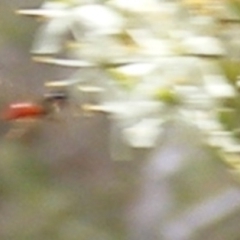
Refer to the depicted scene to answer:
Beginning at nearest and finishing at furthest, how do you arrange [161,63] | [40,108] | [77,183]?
[161,63], [40,108], [77,183]

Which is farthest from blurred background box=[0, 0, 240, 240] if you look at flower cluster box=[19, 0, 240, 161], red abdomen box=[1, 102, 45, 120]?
flower cluster box=[19, 0, 240, 161]

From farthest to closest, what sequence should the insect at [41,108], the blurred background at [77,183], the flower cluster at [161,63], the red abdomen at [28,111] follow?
1. the blurred background at [77,183]
2. the red abdomen at [28,111]
3. the insect at [41,108]
4. the flower cluster at [161,63]

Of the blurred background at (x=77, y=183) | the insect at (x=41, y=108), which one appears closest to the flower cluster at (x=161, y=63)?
the insect at (x=41, y=108)

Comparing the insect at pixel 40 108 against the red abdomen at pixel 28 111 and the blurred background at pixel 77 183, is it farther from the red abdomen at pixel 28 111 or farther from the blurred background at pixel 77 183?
the blurred background at pixel 77 183

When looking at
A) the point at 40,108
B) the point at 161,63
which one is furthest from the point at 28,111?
the point at 161,63

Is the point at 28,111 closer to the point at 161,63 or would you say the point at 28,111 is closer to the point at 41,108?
the point at 41,108

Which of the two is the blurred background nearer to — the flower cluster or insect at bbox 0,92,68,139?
insect at bbox 0,92,68,139

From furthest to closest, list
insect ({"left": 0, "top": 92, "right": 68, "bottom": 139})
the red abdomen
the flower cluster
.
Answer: the red abdomen < insect ({"left": 0, "top": 92, "right": 68, "bottom": 139}) < the flower cluster

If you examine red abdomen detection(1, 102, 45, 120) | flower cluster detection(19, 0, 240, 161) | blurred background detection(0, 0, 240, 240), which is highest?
flower cluster detection(19, 0, 240, 161)
